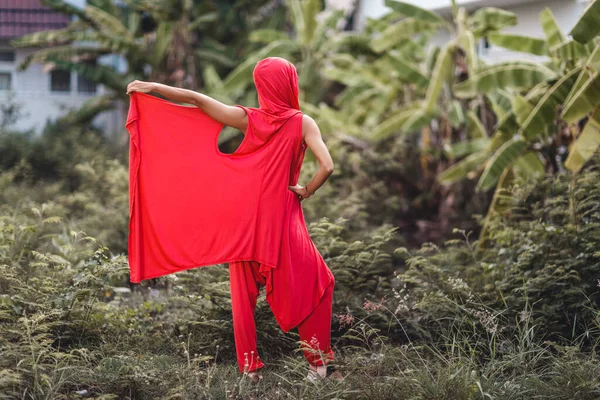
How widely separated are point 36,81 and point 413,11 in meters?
13.5

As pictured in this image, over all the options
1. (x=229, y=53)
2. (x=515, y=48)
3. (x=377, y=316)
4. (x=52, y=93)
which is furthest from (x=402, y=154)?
(x=52, y=93)

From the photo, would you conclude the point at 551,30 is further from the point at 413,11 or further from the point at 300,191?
the point at 300,191

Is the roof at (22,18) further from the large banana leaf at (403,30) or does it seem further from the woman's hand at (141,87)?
the woman's hand at (141,87)

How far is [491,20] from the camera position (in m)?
12.7

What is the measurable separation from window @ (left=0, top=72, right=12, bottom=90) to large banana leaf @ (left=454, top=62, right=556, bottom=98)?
16.3 meters

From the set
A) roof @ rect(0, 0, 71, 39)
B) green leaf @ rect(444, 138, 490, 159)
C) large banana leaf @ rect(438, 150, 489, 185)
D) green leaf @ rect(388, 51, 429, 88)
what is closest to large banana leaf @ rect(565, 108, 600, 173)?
large banana leaf @ rect(438, 150, 489, 185)

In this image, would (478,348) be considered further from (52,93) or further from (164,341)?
(52,93)

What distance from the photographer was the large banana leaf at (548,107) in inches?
343

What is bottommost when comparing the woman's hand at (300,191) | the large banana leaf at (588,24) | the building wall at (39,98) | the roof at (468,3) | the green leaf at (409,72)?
the building wall at (39,98)

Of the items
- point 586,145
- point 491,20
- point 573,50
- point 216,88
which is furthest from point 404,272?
point 216,88

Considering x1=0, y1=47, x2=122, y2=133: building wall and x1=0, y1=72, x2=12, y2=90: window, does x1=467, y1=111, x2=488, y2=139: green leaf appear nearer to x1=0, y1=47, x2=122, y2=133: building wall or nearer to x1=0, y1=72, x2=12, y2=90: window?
x1=0, y1=47, x2=122, y2=133: building wall

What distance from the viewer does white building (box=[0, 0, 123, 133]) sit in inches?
851

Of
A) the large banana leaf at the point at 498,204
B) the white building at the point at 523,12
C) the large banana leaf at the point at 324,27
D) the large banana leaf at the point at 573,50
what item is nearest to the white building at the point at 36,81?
the large banana leaf at the point at 324,27

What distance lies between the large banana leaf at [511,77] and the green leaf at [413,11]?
301 centimetres
